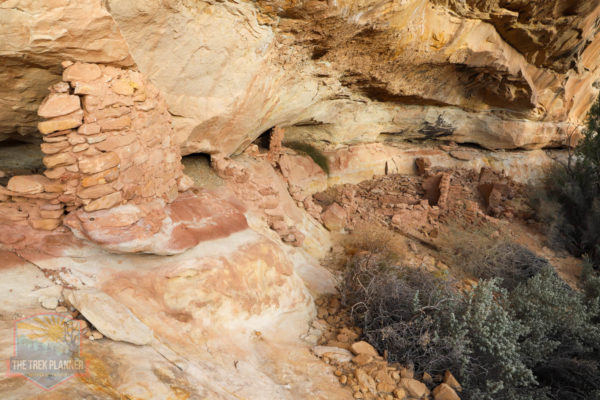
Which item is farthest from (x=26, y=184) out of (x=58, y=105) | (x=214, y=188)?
(x=214, y=188)

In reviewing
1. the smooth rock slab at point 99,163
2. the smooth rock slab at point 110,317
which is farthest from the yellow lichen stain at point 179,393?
the smooth rock slab at point 99,163

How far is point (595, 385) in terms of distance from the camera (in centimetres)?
336

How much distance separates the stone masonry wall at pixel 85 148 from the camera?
2252mm

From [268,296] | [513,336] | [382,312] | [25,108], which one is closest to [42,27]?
[25,108]

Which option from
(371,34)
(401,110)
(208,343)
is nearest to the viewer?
(208,343)

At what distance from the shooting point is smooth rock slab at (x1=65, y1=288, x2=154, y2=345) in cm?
201

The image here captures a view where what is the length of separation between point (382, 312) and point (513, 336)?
1.24 metres

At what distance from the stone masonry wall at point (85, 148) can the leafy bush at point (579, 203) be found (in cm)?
790

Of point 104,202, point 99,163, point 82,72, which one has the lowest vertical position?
point 104,202

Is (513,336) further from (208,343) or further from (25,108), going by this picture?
(25,108)

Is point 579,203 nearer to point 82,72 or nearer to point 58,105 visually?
point 82,72

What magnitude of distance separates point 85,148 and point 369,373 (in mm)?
2769

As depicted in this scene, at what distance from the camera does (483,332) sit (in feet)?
10.0

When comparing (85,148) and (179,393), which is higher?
Result: (85,148)
